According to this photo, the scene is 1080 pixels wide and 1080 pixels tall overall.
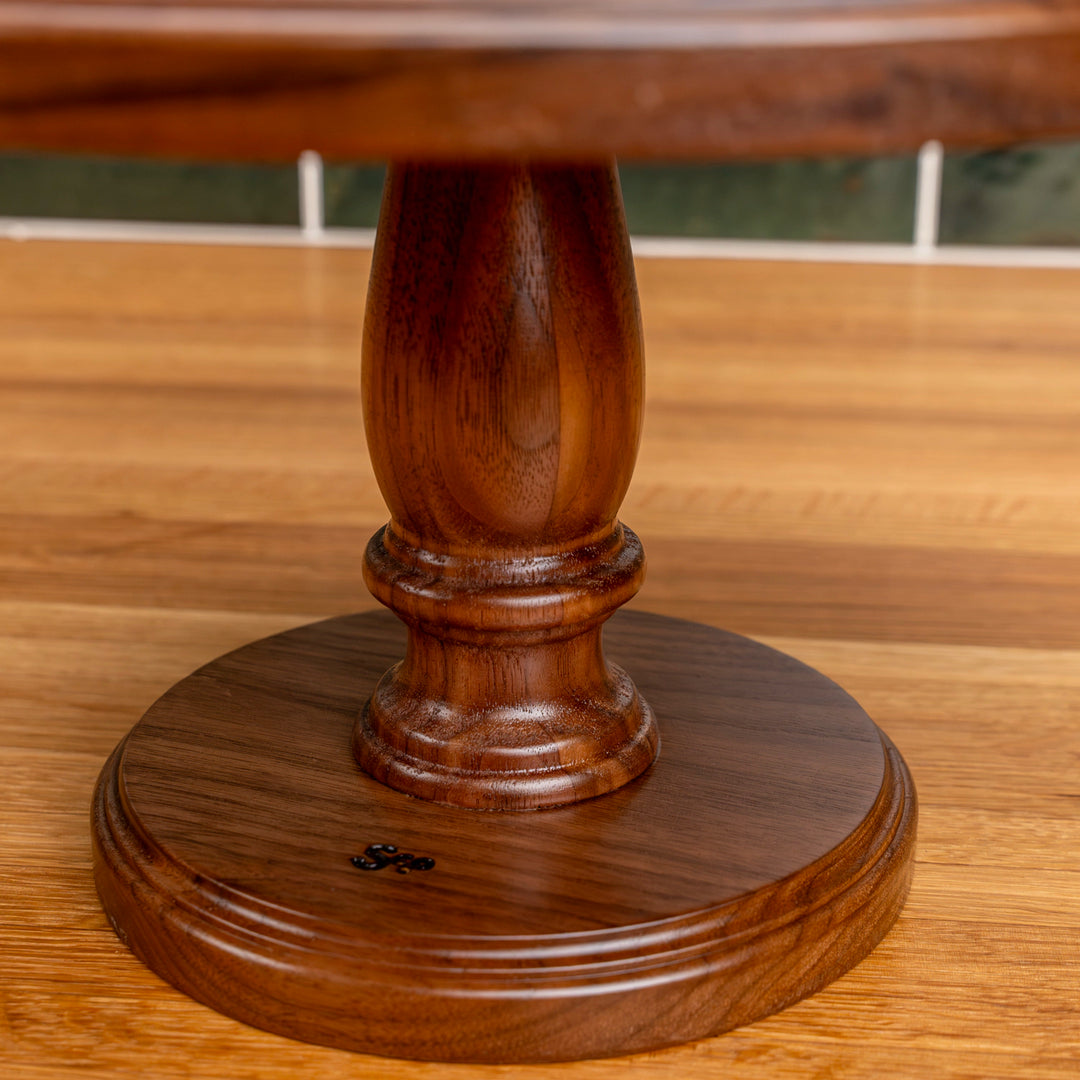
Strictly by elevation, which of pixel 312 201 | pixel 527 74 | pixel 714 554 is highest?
pixel 527 74

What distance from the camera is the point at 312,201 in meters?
2.06

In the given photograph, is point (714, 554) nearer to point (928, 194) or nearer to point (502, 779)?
point (502, 779)

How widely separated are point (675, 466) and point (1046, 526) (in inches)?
11.4

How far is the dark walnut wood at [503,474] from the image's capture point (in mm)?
520

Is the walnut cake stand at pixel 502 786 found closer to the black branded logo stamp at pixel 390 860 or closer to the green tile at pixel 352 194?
the black branded logo stamp at pixel 390 860

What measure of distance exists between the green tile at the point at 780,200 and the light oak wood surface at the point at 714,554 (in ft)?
0.32

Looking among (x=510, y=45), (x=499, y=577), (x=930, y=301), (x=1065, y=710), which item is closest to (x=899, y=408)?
(x=930, y=301)

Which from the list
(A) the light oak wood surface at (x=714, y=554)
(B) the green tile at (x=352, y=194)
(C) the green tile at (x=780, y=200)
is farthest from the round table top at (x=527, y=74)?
(B) the green tile at (x=352, y=194)

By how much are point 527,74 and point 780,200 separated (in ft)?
5.80

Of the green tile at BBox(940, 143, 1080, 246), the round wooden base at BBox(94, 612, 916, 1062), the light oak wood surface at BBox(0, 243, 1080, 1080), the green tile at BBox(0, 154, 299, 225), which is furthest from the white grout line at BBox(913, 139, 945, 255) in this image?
the round wooden base at BBox(94, 612, 916, 1062)

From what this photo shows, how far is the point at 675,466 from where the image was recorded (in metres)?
1.18

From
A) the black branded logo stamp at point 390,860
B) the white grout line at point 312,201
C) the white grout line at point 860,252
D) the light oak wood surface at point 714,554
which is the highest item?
the white grout line at point 312,201

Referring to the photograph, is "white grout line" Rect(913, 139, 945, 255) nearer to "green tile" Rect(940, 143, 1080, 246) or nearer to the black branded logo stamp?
"green tile" Rect(940, 143, 1080, 246)

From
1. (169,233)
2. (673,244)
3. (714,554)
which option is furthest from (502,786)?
(169,233)
